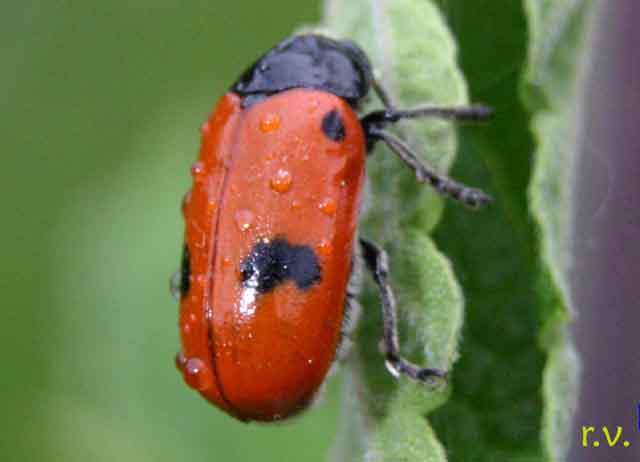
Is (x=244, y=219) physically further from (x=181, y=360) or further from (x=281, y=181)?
(x=181, y=360)

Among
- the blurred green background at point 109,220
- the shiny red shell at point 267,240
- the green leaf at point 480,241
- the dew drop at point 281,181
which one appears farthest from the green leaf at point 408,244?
the blurred green background at point 109,220

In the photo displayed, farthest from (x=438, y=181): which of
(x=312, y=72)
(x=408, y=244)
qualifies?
(x=312, y=72)

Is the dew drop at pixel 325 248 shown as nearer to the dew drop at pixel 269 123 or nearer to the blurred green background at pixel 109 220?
the dew drop at pixel 269 123

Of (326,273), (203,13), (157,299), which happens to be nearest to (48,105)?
(203,13)

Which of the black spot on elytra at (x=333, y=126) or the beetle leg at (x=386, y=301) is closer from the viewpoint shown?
the beetle leg at (x=386, y=301)

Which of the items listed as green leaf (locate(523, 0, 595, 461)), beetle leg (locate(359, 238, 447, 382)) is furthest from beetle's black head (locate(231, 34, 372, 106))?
green leaf (locate(523, 0, 595, 461))

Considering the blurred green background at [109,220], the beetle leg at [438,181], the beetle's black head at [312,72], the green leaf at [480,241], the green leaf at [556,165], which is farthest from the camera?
the blurred green background at [109,220]

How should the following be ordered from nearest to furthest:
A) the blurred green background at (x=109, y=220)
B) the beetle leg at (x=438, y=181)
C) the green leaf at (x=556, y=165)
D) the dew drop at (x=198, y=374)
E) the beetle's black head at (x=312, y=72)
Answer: the green leaf at (x=556, y=165) → the beetle leg at (x=438, y=181) → the dew drop at (x=198, y=374) → the beetle's black head at (x=312, y=72) → the blurred green background at (x=109, y=220)

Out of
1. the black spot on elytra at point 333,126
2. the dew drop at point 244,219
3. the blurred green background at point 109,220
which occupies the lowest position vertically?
the blurred green background at point 109,220
